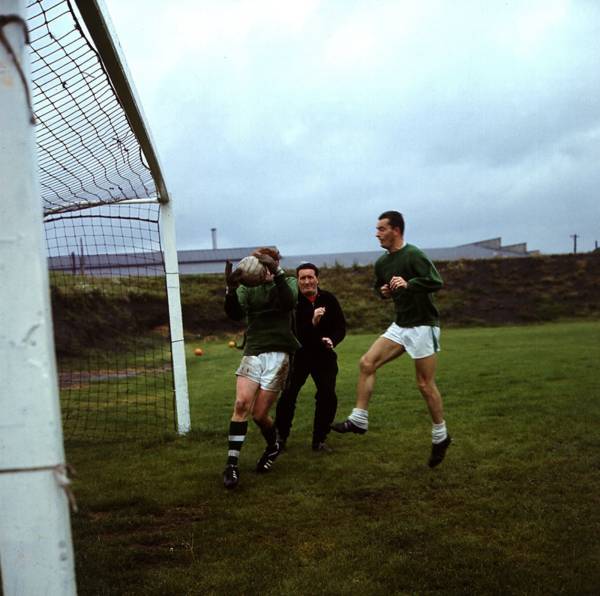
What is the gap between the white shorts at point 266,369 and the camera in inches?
239

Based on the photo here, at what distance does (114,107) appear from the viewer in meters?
5.93

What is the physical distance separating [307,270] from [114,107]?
2.58m

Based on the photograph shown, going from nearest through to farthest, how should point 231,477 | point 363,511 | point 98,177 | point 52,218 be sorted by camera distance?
point 363,511 → point 231,477 → point 98,177 → point 52,218

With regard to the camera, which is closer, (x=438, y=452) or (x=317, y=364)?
(x=438, y=452)

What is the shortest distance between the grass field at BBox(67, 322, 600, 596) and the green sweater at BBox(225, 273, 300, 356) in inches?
48.1

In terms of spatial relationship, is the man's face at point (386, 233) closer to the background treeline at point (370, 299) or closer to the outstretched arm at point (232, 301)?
the outstretched arm at point (232, 301)

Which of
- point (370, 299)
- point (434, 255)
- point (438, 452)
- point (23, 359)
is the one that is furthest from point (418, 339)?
point (434, 255)

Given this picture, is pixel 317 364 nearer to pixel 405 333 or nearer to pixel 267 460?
pixel 267 460

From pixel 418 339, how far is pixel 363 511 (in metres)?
1.67

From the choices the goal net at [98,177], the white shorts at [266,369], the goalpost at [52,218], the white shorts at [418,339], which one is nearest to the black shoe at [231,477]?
the white shorts at [266,369]

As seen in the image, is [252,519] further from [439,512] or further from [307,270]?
[307,270]

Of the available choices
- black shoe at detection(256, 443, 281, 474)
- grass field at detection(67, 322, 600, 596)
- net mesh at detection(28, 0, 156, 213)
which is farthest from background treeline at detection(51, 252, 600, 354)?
black shoe at detection(256, 443, 281, 474)

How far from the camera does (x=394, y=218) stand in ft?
20.4

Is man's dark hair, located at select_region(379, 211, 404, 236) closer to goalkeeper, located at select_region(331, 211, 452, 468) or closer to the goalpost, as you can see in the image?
goalkeeper, located at select_region(331, 211, 452, 468)
